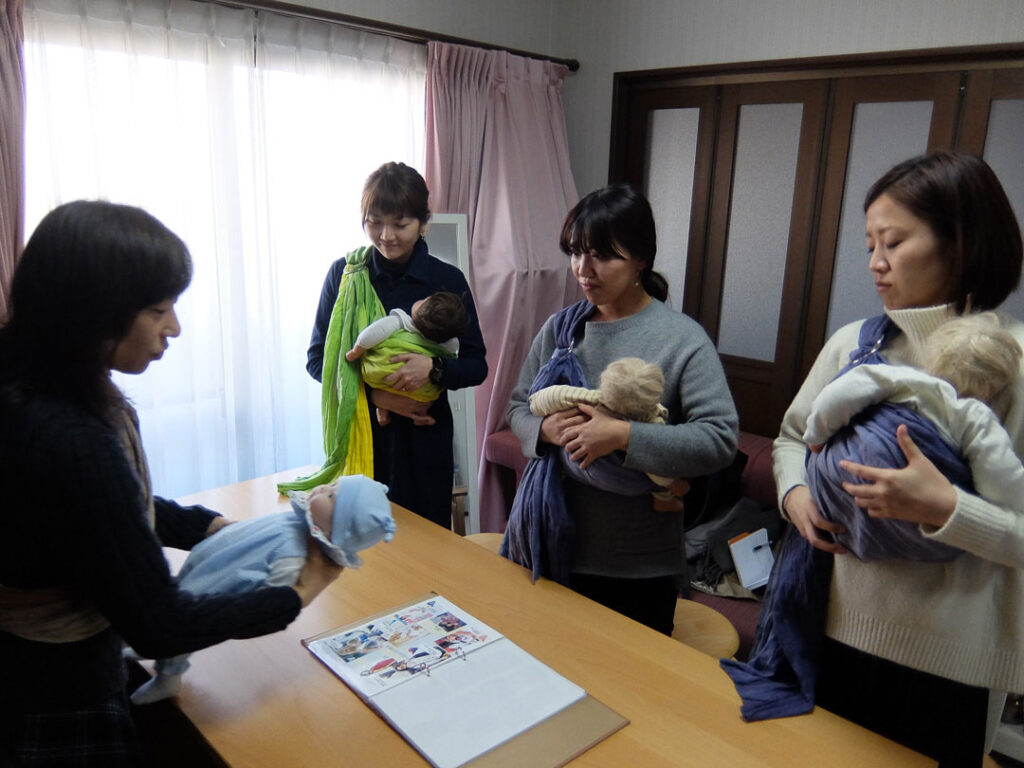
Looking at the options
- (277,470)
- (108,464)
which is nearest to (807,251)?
(277,470)

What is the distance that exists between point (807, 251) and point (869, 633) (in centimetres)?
213

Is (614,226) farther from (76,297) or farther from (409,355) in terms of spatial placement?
(76,297)

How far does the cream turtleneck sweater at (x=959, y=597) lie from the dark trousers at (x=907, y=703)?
57 mm

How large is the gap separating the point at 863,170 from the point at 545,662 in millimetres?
2367

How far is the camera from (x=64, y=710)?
0.97 m

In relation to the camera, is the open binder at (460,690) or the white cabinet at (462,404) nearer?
the open binder at (460,690)

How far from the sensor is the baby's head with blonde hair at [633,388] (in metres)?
1.40

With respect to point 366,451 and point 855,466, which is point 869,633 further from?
point 366,451

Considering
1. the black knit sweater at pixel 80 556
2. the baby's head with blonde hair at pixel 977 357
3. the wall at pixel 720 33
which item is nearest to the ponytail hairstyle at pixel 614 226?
the baby's head with blonde hair at pixel 977 357

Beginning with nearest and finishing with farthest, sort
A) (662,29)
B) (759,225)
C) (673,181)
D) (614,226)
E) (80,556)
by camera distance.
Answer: (80,556)
(614,226)
(759,225)
(662,29)
(673,181)

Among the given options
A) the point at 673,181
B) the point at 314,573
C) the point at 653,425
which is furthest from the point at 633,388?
the point at 673,181

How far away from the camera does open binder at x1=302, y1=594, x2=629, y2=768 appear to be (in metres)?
1.07

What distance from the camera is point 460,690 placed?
1.18 meters

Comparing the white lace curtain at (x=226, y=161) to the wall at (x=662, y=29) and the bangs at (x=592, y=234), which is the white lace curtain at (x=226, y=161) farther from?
the bangs at (x=592, y=234)
